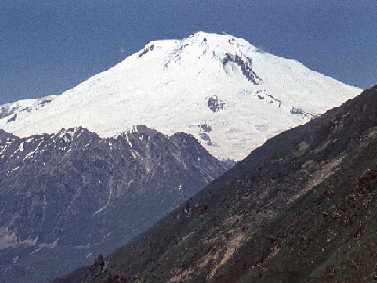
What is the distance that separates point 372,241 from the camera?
200m

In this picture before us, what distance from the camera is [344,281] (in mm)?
193250

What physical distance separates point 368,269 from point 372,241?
11472mm

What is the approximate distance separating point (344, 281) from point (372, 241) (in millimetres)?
12487

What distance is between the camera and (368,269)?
190 metres

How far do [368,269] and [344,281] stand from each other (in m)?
6.59
